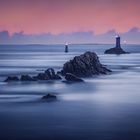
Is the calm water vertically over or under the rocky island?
under

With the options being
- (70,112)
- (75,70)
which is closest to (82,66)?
(75,70)

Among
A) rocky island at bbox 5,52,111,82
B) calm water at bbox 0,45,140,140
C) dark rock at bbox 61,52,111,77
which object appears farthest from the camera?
dark rock at bbox 61,52,111,77

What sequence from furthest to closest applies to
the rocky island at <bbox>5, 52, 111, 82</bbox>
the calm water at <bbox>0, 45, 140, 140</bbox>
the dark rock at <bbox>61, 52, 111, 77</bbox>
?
the dark rock at <bbox>61, 52, 111, 77</bbox>
the rocky island at <bbox>5, 52, 111, 82</bbox>
the calm water at <bbox>0, 45, 140, 140</bbox>

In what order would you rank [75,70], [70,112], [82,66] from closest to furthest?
[70,112] → [75,70] → [82,66]

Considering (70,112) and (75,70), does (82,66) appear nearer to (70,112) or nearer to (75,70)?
(75,70)

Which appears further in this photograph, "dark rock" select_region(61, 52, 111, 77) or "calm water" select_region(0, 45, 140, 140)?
"dark rock" select_region(61, 52, 111, 77)

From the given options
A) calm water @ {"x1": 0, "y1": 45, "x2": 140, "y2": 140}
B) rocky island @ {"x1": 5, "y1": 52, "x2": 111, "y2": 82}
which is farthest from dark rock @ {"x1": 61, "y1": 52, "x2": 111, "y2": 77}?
calm water @ {"x1": 0, "y1": 45, "x2": 140, "y2": 140}

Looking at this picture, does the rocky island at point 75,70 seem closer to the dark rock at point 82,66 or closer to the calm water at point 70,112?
the dark rock at point 82,66

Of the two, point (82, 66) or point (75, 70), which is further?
point (82, 66)

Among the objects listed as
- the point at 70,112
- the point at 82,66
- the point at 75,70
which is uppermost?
the point at 82,66

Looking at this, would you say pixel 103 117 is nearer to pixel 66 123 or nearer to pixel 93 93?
pixel 66 123

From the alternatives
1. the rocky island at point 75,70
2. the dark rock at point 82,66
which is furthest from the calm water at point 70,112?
the dark rock at point 82,66

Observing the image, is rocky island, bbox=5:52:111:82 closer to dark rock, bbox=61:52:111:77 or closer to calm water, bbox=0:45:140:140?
dark rock, bbox=61:52:111:77

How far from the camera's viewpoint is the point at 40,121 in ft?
63.1
